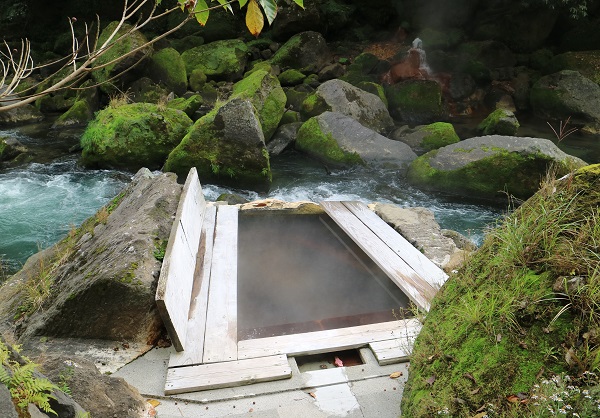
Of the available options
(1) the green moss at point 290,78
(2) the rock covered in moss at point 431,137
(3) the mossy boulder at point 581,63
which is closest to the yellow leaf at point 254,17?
(2) the rock covered in moss at point 431,137

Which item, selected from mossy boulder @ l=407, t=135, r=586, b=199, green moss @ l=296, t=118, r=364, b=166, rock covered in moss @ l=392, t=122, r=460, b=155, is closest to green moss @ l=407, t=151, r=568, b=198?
mossy boulder @ l=407, t=135, r=586, b=199

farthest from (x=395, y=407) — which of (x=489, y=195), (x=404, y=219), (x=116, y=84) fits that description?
(x=116, y=84)

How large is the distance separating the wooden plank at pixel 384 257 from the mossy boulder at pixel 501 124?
7605mm

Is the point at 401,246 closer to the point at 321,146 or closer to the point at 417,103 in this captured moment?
the point at 321,146

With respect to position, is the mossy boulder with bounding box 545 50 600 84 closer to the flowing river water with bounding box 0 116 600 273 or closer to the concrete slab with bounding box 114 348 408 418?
the flowing river water with bounding box 0 116 600 273

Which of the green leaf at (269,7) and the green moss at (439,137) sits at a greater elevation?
the green leaf at (269,7)

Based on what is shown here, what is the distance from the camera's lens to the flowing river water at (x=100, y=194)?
740cm

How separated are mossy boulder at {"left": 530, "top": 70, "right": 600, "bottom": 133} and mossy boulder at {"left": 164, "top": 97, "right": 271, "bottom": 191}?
992cm

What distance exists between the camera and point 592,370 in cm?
203

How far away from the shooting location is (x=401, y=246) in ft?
15.9

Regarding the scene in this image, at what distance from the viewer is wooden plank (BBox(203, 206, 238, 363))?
131 inches

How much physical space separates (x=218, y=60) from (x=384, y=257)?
537 inches

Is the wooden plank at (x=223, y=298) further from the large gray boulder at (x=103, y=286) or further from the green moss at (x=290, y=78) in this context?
the green moss at (x=290, y=78)

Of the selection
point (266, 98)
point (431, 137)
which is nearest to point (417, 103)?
point (431, 137)
